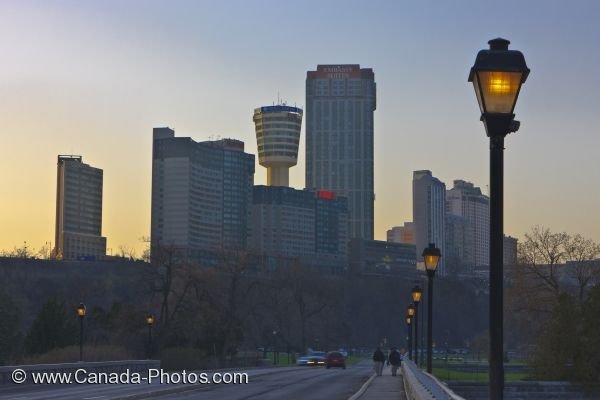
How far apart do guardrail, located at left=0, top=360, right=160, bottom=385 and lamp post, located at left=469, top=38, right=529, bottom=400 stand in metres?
31.9

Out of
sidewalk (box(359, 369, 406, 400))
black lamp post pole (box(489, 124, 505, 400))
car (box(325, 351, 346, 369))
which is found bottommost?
car (box(325, 351, 346, 369))

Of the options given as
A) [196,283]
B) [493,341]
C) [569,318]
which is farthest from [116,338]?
[493,341]

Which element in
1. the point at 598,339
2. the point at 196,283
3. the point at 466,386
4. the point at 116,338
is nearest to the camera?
the point at 466,386

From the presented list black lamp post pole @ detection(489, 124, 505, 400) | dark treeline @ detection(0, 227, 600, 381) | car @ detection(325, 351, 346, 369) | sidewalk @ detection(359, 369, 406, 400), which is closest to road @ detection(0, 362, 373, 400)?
sidewalk @ detection(359, 369, 406, 400)

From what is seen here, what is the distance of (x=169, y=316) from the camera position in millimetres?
95438

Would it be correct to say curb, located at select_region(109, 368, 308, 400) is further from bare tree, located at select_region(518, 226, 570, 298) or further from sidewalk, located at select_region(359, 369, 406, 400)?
bare tree, located at select_region(518, 226, 570, 298)

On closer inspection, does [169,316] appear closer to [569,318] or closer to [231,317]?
[231,317]

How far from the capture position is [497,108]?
12172mm

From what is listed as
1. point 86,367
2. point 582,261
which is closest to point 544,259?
point 582,261

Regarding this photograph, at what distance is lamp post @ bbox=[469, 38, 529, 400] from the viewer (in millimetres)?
12070

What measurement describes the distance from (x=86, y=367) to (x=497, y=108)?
40758mm

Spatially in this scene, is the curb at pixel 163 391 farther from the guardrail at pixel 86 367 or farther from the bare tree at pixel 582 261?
the bare tree at pixel 582 261

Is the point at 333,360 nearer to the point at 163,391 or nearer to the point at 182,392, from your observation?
the point at 182,392

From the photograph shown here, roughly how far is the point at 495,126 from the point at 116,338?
75570 millimetres
